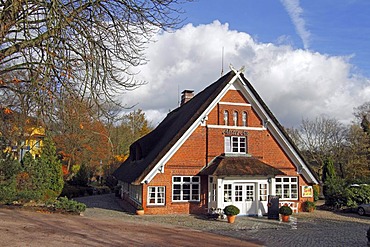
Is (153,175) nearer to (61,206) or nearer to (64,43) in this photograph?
(61,206)

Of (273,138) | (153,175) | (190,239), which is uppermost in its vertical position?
(273,138)

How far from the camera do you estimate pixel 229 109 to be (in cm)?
2277

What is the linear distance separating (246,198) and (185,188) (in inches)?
130

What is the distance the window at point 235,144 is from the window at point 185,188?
258cm

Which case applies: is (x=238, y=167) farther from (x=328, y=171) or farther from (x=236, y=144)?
(x=328, y=171)

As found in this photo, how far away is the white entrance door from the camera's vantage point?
21281mm

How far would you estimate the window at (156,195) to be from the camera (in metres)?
21.0

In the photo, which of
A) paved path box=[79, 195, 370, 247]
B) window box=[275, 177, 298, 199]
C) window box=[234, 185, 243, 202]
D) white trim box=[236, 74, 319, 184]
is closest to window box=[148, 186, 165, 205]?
paved path box=[79, 195, 370, 247]

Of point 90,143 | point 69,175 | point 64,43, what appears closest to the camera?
point 64,43

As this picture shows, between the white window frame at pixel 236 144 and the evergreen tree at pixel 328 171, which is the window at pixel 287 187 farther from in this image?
the evergreen tree at pixel 328 171

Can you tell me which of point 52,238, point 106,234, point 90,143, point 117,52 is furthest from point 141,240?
point 90,143

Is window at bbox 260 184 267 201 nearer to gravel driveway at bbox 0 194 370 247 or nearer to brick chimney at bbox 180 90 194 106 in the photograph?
gravel driveway at bbox 0 194 370 247

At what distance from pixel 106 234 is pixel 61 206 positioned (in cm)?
760

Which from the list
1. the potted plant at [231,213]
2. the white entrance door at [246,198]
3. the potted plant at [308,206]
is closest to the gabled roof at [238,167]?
the white entrance door at [246,198]
